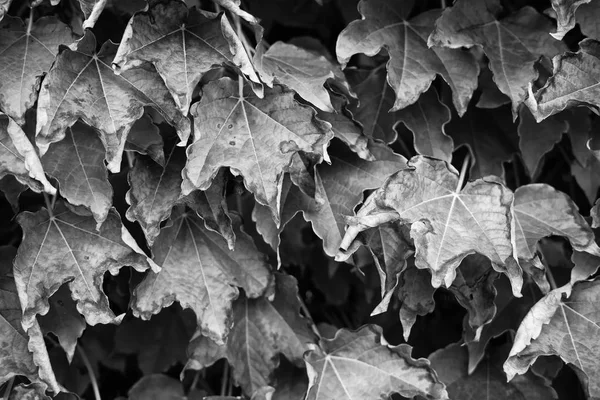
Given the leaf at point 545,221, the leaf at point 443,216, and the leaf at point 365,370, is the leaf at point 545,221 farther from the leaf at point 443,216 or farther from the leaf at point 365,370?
the leaf at point 365,370

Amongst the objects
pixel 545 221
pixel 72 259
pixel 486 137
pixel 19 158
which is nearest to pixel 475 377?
pixel 545 221

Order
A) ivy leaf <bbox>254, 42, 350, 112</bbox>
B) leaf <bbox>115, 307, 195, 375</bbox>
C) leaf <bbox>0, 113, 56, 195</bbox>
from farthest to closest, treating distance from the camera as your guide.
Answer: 1. leaf <bbox>115, 307, 195, 375</bbox>
2. ivy leaf <bbox>254, 42, 350, 112</bbox>
3. leaf <bbox>0, 113, 56, 195</bbox>

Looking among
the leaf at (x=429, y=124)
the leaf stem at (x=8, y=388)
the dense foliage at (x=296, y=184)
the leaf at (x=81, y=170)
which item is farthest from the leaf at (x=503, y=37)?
the leaf stem at (x=8, y=388)

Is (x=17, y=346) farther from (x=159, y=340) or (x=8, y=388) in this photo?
(x=159, y=340)

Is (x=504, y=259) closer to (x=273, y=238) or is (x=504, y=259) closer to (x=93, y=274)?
(x=273, y=238)

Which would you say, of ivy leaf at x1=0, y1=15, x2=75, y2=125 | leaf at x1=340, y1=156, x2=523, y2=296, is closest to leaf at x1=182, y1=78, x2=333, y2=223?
leaf at x1=340, y1=156, x2=523, y2=296

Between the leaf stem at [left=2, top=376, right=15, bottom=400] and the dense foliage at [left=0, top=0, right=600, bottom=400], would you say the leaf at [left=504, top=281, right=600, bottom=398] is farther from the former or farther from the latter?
the leaf stem at [left=2, top=376, right=15, bottom=400]
